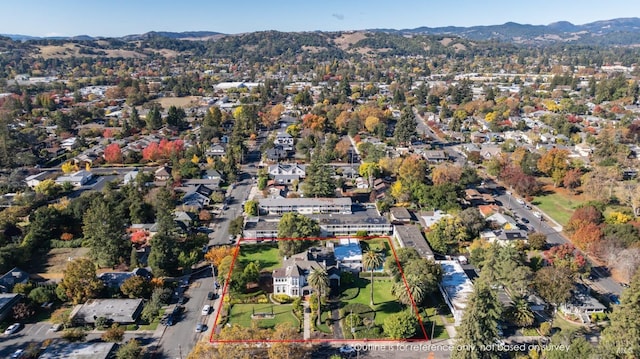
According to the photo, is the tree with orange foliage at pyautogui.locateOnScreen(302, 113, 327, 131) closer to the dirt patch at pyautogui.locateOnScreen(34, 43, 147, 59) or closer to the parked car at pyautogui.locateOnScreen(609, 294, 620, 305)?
the parked car at pyautogui.locateOnScreen(609, 294, 620, 305)

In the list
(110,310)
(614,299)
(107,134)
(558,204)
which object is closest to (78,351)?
(110,310)

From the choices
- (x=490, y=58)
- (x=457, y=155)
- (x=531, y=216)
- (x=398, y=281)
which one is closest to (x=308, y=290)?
(x=398, y=281)

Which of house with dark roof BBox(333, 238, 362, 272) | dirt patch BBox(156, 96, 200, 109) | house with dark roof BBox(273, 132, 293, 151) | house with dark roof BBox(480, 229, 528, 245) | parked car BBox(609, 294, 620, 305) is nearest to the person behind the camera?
parked car BBox(609, 294, 620, 305)

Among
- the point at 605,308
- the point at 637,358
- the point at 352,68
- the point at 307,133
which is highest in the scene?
the point at 352,68

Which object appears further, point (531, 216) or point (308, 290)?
point (531, 216)

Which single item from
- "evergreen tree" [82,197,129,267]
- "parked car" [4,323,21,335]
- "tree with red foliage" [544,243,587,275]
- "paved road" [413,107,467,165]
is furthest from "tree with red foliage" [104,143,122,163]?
"tree with red foliage" [544,243,587,275]

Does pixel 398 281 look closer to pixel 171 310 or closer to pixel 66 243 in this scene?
pixel 171 310

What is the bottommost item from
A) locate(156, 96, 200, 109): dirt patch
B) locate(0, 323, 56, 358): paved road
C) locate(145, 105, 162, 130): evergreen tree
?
locate(0, 323, 56, 358): paved road

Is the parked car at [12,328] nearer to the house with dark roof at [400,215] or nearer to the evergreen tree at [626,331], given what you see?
the house with dark roof at [400,215]
